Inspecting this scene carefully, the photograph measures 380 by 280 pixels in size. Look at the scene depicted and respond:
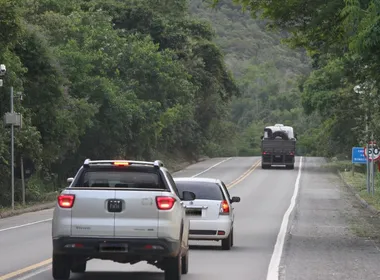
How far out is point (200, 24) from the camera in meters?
80.0

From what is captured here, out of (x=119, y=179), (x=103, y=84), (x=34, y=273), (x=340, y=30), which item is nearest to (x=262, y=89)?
(x=103, y=84)

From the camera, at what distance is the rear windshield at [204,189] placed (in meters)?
21.7

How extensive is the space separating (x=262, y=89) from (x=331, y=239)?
5473 inches

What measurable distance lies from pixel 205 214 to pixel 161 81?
139ft

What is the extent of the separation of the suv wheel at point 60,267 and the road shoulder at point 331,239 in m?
3.53

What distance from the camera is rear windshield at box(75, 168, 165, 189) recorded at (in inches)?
558

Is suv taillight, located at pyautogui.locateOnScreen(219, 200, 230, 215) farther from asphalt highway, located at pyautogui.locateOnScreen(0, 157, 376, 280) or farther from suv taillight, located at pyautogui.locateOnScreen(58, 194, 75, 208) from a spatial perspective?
suv taillight, located at pyautogui.locateOnScreen(58, 194, 75, 208)

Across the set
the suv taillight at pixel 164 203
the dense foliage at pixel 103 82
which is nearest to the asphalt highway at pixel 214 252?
the suv taillight at pixel 164 203

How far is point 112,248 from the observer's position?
13.5 m

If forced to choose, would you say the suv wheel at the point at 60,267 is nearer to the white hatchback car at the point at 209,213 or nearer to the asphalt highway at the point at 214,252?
the asphalt highway at the point at 214,252

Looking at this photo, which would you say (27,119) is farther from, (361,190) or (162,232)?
(162,232)

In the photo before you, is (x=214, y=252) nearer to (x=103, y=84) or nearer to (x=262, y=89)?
(x=103, y=84)

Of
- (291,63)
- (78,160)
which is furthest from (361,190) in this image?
(291,63)

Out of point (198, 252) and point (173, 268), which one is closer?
point (173, 268)
